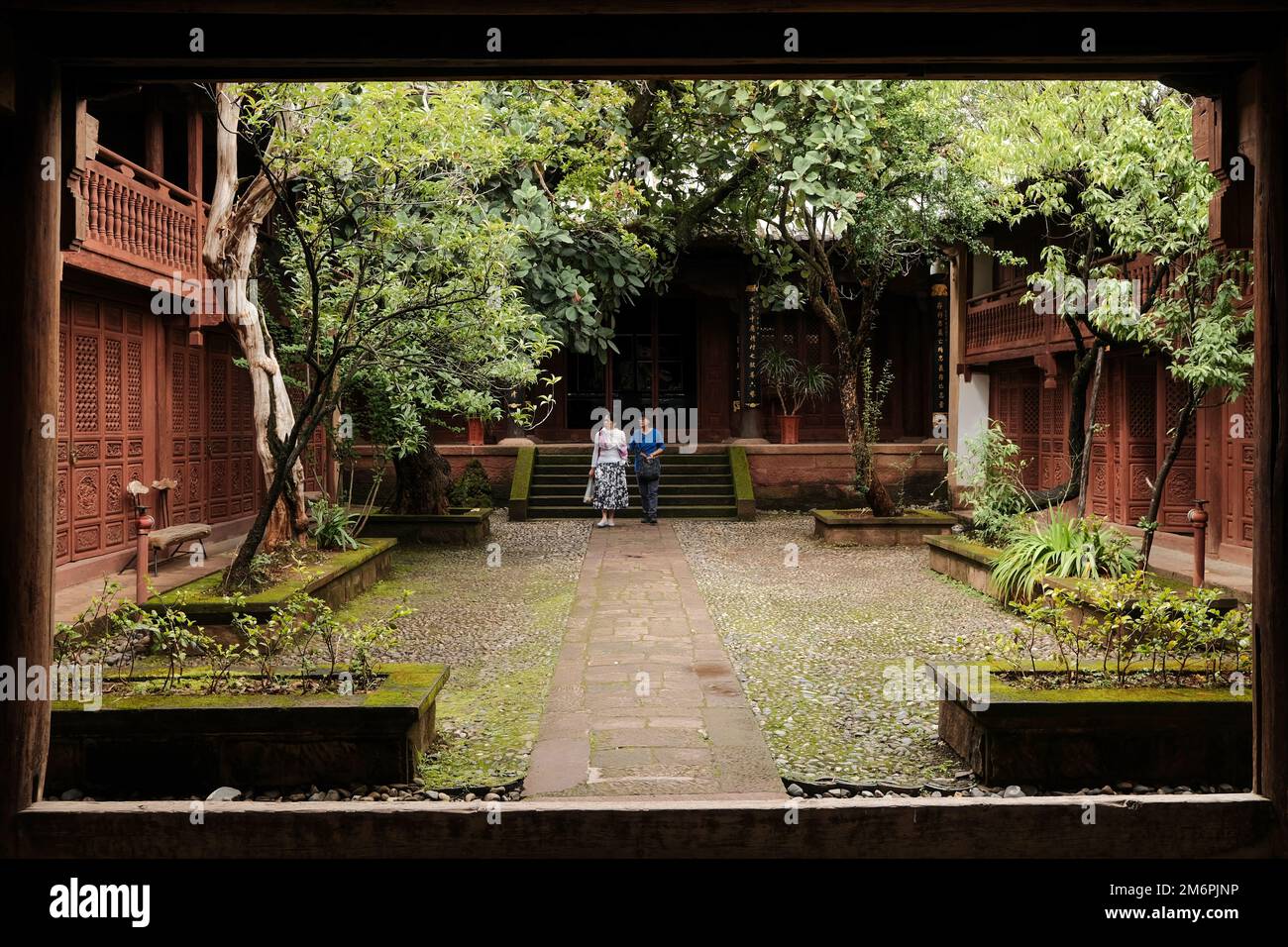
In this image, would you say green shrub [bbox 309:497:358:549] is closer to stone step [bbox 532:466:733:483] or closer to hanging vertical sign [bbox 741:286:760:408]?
stone step [bbox 532:466:733:483]

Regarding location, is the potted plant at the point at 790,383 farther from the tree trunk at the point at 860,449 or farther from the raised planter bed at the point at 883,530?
the raised planter bed at the point at 883,530

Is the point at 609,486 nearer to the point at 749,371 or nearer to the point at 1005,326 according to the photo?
the point at 749,371

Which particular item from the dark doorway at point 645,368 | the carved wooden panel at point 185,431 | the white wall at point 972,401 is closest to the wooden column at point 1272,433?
the carved wooden panel at point 185,431

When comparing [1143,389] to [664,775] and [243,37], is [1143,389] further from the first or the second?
[243,37]

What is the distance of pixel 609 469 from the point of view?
15453 mm

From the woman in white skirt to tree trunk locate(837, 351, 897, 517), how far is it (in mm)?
3365

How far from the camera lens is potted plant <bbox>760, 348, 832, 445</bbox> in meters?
19.2

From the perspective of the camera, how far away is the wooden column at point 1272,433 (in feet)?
12.5

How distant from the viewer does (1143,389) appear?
45.1 feet

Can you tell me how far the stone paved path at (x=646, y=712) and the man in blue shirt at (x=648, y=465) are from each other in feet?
18.9

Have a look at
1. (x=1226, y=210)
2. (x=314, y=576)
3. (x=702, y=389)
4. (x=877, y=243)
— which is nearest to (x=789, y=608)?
(x=314, y=576)

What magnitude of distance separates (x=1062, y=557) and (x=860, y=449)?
17.3 feet

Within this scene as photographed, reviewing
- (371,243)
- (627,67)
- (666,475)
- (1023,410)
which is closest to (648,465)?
(666,475)

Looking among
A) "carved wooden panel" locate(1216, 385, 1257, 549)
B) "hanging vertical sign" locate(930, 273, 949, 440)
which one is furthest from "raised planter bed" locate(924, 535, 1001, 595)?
"hanging vertical sign" locate(930, 273, 949, 440)
